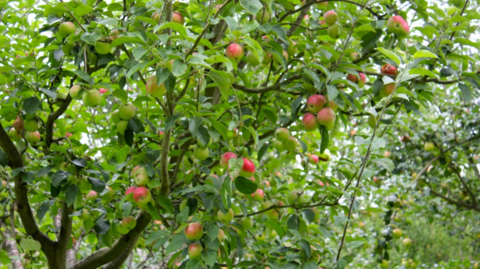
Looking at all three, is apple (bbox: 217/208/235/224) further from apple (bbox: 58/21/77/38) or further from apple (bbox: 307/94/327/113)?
apple (bbox: 58/21/77/38)

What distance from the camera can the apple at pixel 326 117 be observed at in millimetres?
1743

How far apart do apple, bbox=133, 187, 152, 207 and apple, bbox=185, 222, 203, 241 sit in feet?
0.64

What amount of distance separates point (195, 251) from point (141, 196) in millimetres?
287

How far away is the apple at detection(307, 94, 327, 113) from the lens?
5.82 feet

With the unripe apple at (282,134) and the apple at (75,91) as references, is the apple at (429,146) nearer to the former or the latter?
the unripe apple at (282,134)

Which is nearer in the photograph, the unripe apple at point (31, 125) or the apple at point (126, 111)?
the apple at point (126, 111)

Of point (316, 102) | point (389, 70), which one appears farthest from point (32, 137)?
point (389, 70)

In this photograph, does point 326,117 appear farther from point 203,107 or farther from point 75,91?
point 75,91

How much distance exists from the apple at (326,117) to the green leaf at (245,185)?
1.30 feet

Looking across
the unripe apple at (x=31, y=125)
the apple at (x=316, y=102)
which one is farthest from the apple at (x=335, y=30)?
the unripe apple at (x=31, y=125)

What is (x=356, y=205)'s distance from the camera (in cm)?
204

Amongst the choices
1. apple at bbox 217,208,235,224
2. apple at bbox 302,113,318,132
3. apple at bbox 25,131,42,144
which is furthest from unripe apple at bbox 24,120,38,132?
apple at bbox 302,113,318,132

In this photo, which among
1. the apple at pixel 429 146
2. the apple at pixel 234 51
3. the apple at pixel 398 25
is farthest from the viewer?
the apple at pixel 429 146

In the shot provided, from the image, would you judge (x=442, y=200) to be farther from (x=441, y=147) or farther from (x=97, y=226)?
(x=97, y=226)
